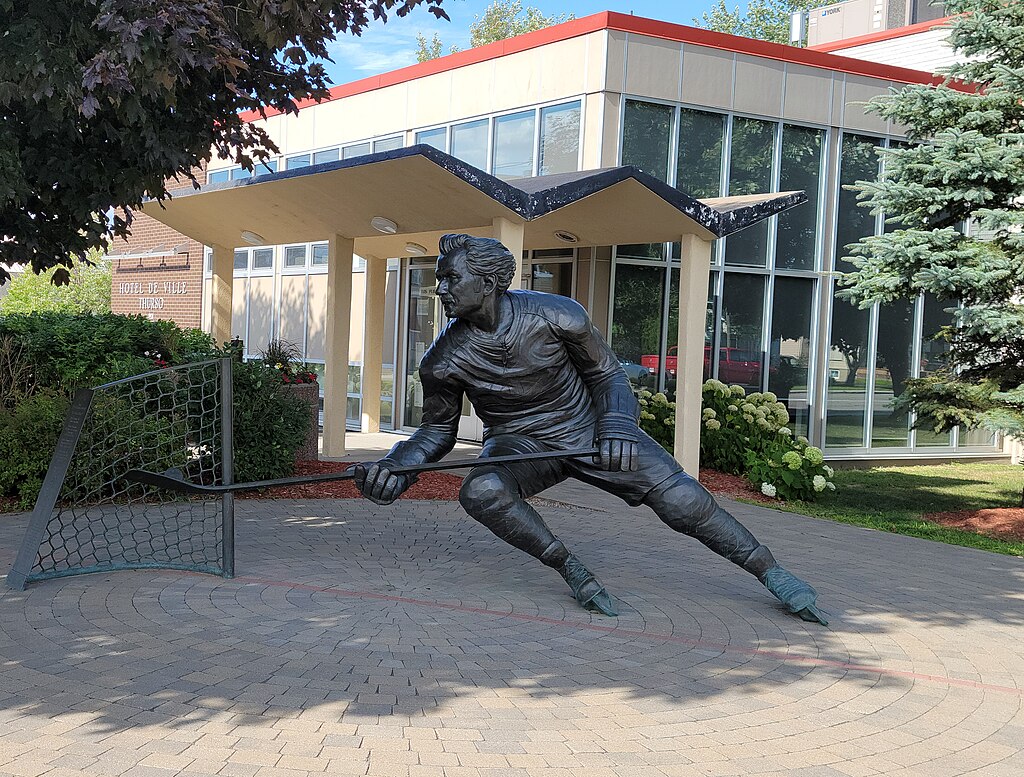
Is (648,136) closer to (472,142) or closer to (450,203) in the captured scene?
(472,142)

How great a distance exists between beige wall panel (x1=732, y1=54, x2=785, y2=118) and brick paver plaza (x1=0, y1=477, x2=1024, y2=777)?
879cm

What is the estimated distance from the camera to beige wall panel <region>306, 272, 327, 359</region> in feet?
60.2

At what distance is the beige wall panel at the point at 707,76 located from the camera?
1388 cm

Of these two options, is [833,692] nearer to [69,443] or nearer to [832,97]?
[69,443]

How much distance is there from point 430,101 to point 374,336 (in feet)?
12.1

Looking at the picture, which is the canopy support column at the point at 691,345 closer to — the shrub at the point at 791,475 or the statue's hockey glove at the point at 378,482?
the shrub at the point at 791,475

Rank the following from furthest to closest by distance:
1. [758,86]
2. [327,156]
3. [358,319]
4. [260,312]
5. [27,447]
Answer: [260,312] → [327,156] → [358,319] → [758,86] → [27,447]

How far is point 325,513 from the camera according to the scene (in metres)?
8.88

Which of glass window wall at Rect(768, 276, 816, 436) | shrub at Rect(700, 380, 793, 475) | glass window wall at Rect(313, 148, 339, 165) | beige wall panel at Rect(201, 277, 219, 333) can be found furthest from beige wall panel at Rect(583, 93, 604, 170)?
beige wall panel at Rect(201, 277, 219, 333)

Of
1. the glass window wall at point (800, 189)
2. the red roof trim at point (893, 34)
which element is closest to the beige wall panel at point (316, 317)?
the glass window wall at point (800, 189)

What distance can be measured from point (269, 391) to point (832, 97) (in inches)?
370

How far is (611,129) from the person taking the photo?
530 inches

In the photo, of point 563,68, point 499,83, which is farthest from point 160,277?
point 563,68

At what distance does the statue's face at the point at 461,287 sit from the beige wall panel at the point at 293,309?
1384cm
